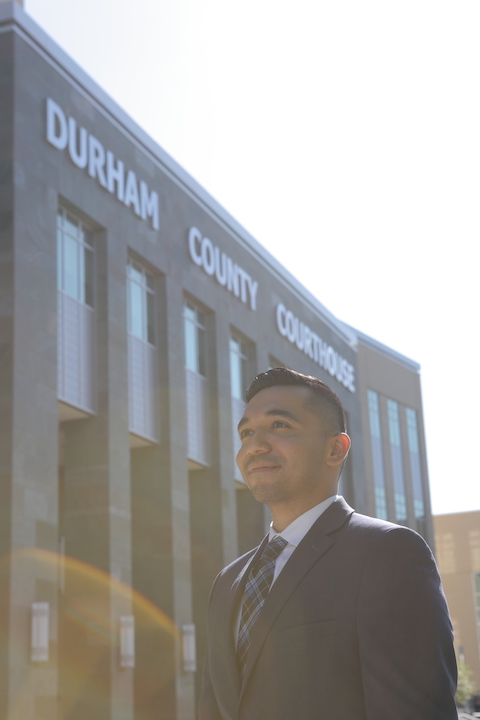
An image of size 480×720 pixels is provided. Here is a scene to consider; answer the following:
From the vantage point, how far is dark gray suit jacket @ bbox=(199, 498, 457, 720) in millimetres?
2818

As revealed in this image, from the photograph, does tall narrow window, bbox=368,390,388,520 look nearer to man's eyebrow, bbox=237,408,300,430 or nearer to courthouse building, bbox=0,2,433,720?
courthouse building, bbox=0,2,433,720

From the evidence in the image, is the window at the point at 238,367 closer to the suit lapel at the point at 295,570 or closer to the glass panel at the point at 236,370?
the glass panel at the point at 236,370

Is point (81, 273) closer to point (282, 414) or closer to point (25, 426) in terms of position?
point (25, 426)

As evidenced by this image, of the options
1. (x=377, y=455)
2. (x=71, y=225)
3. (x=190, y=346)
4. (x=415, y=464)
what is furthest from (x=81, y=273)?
(x=415, y=464)

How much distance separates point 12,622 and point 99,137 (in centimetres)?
1237

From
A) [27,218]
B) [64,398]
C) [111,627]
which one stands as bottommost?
[111,627]

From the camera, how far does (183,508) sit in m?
26.0

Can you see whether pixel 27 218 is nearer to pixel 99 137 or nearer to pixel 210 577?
pixel 99 137

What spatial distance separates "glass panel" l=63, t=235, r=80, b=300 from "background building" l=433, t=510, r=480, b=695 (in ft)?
173

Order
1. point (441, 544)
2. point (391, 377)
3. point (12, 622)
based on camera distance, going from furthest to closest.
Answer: point (441, 544)
point (391, 377)
point (12, 622)

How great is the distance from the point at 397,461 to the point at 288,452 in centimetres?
4632

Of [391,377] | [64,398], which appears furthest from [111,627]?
[391,377]

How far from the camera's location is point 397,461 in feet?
160

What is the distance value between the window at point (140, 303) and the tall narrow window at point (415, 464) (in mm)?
26520
